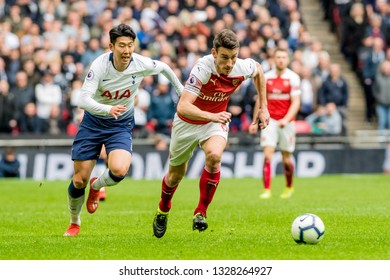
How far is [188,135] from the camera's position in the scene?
507 inches

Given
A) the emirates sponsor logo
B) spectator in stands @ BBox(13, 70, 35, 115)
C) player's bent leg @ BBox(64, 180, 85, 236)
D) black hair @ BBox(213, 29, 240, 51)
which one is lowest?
spectator in stands @ BBox(13, 70, 35, 115)

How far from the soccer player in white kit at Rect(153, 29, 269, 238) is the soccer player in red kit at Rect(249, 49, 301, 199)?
22.6ft

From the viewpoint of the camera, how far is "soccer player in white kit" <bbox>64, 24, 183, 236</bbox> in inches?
494

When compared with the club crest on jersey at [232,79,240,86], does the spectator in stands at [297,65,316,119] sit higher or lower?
lower

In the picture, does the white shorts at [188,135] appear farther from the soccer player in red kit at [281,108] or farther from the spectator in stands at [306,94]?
the spectator in stands at [306,94]

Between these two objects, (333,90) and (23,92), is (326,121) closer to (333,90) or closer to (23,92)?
(333,90)

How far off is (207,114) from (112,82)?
1480 millimetres

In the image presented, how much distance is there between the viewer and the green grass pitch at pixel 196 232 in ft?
35.8

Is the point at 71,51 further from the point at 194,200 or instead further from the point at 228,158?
the point at 194,200

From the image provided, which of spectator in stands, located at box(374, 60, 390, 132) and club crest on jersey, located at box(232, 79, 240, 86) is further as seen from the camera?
spectator in stands, located at box(374, 60, 390, 132)

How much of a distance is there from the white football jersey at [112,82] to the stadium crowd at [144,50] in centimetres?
1321

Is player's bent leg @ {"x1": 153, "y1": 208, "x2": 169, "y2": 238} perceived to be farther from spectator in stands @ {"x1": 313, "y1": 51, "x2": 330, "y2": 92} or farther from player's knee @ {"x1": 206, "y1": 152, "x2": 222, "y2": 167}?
spectator in stands @ {"x1": 313, "y1": 51, "x2": 330, "y2": 92}

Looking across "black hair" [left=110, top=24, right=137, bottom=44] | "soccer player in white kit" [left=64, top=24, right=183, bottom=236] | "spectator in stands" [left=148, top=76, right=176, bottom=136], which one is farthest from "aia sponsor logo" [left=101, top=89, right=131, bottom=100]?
"spectator in stands" [left=148, top=76, right=176, bottom=136]

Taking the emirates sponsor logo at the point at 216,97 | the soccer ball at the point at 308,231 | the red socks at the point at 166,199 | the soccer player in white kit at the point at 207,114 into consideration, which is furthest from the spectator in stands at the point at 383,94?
the soccer ball at the point at 308,231
